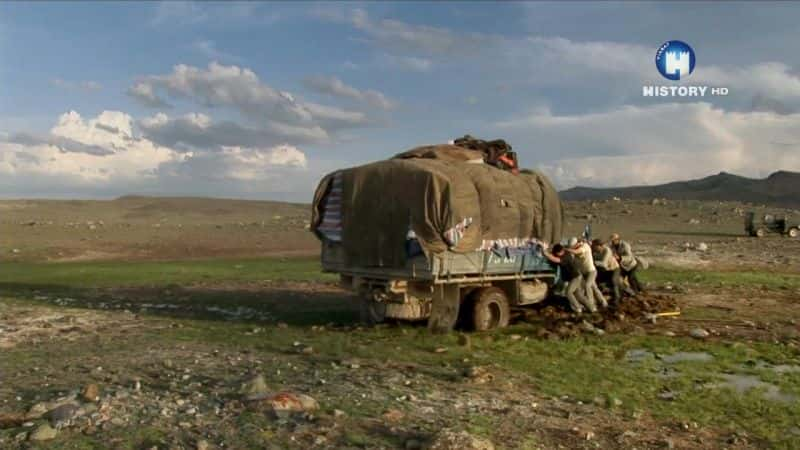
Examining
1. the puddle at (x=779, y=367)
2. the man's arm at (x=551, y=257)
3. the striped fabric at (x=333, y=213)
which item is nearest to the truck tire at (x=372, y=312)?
the striped fabric at (x=333, y=213)

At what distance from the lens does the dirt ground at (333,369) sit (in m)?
7.54

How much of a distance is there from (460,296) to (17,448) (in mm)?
8341

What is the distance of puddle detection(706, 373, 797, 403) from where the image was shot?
30.6 feet

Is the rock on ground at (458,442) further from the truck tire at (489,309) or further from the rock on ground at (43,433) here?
the truck tire at (489,309)

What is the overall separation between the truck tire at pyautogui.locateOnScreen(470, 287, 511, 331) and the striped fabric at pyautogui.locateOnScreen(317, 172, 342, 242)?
114 inches

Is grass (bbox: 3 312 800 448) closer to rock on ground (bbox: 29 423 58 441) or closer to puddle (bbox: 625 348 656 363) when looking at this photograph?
puddle (bbox: 625 348 656 363)

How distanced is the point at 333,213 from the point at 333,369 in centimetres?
501

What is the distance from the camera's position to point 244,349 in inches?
480

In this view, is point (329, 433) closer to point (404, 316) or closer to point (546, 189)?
point (404, 316)

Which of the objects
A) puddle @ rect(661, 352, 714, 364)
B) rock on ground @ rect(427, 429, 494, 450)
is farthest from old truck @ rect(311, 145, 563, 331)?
rock on ground @ rect(427, 429, 494, 450)

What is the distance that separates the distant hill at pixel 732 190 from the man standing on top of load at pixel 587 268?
7541 centimetres

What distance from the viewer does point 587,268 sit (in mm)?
15336

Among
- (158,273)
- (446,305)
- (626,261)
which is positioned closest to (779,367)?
(446,305)

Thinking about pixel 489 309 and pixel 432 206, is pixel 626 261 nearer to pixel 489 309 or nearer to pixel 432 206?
pixel 489 309
